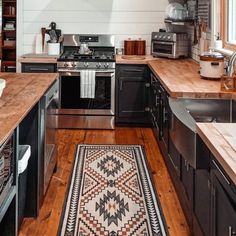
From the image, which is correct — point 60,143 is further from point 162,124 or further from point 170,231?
point 170,231

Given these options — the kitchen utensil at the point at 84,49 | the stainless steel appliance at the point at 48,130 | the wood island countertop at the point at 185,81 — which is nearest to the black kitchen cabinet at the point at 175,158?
the wood island countertop at the point at 185,81

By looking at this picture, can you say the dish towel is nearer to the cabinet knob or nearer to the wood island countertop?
the wood island countertop

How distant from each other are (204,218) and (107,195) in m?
1.26

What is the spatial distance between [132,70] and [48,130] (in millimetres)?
2395

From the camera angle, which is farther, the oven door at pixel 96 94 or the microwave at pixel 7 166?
the oven door at pixel 96 94

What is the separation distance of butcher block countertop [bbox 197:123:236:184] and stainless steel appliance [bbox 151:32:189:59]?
3.48 meters

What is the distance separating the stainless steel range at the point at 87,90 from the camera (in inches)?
206

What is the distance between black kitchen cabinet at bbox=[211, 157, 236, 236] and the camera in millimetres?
1448

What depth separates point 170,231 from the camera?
2.69 meters

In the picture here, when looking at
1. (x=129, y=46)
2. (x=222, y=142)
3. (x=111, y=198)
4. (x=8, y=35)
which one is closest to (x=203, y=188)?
(x=222, y=142)

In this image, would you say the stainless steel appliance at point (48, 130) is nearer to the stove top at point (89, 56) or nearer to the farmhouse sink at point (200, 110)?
the farmhouse sink at point (200, 110)

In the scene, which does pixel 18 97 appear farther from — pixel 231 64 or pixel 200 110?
pixel 231 64

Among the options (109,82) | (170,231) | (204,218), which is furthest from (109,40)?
(204,218)

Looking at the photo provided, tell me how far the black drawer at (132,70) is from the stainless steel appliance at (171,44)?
0.38m
